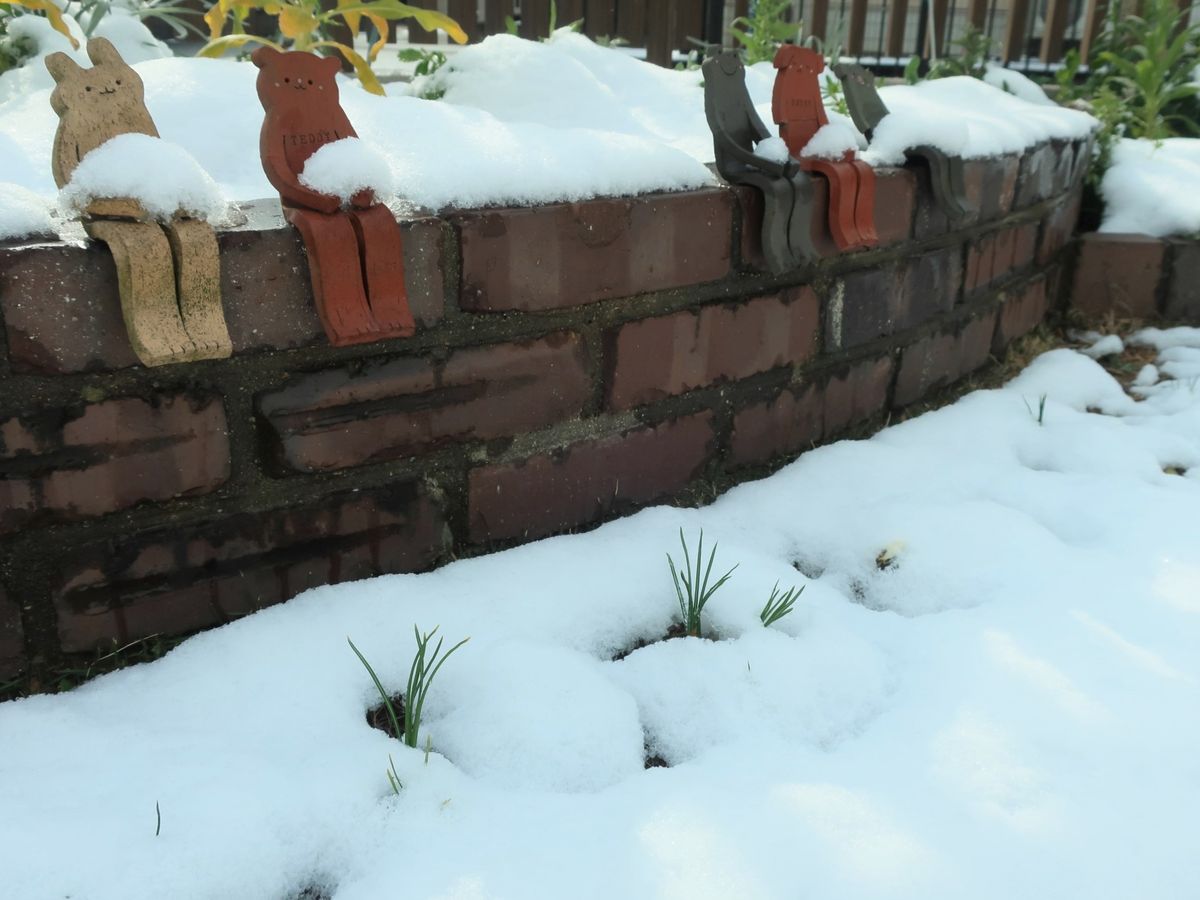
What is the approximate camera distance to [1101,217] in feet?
8.30

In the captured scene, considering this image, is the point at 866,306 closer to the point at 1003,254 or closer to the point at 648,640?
the point at 1003,254

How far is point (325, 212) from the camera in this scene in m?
1.01

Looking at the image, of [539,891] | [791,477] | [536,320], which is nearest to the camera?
[539,891]

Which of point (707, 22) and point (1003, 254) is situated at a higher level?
point (707, 22)

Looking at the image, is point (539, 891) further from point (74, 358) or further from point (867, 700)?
point (74, 358)

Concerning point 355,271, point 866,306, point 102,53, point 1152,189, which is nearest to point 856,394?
point 866,306

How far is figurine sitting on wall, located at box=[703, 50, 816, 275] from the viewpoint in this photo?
1345 mm

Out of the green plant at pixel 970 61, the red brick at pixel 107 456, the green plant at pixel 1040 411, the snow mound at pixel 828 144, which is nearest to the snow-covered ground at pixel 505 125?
the snow mound at pixel 828 144

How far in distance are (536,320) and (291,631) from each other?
17.2 inches

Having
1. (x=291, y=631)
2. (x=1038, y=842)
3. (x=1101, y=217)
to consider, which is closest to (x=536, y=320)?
(x=291, y=631)

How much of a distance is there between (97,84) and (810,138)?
2.95ft

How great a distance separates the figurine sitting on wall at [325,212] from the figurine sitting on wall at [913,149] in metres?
0.83

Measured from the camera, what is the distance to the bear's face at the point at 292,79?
993mm

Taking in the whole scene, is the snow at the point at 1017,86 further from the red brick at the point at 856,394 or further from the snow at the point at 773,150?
the snow at the point at 773,150
